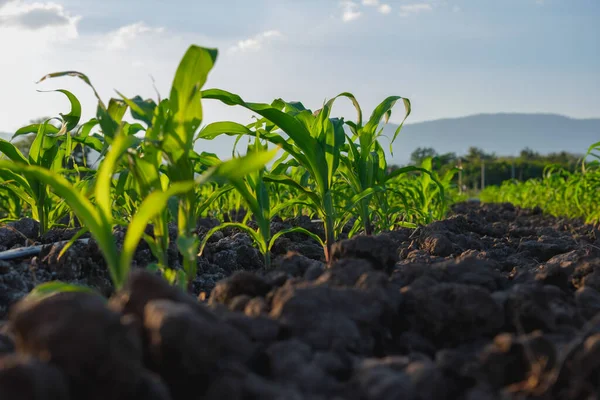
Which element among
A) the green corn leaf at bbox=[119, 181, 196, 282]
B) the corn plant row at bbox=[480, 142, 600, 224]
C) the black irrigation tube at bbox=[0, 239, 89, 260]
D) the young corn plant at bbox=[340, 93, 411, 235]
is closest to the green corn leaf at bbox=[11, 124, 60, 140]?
the black irrigation tube at bbox=[0, 239, 89, 260]

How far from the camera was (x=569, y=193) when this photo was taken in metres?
6.77

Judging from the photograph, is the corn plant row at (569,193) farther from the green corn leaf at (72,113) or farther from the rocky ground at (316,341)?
the green corn leaf at (72,113)

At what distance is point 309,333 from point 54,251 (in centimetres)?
136

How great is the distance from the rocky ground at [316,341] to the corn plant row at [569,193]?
314 cm

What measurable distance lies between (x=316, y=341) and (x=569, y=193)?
6.52m

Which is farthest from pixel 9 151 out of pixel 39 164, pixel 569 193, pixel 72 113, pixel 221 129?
pixel 569 193

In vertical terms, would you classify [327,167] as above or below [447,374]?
above

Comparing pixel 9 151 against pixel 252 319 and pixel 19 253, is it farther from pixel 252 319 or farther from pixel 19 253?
pixel 252 319

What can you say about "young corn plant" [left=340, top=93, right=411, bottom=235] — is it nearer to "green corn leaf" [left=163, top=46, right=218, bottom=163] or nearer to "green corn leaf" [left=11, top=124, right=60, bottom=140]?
"green corn leaf" [left=163, top=46, right=218, bottom=163]

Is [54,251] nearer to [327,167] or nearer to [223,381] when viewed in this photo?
[327,167]

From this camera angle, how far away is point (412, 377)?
0.96m

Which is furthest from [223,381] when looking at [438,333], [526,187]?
[526,187]

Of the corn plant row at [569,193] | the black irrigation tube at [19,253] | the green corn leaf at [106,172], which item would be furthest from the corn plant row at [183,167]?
the corn plant row at [569,193]

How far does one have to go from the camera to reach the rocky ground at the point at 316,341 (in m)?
0.85
